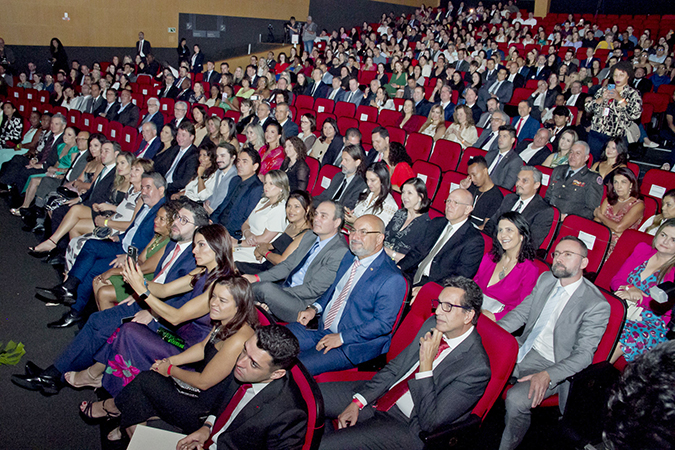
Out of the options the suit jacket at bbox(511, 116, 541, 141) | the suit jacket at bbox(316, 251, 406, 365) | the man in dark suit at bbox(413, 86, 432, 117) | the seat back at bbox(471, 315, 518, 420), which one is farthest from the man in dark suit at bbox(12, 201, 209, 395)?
the man in dark suit at bbox(413, 86, 432, 117)

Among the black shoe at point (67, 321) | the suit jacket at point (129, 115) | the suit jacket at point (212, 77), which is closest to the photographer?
the black shoe at point (67, 321)

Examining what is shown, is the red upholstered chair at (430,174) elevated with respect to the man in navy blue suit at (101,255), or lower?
elevated

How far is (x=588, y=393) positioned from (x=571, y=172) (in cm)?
250

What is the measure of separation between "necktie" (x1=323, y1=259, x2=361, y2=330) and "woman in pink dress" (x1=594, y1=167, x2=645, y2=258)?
214cm

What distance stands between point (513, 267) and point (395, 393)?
3.71 ft

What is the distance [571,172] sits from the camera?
155 inches

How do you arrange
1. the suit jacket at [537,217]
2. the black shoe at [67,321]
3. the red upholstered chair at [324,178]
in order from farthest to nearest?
the red upholstered chair at [324,178] → the suit jacket at [537,217] → the black shoe at [67,321]

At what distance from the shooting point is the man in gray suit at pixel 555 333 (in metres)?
2.01

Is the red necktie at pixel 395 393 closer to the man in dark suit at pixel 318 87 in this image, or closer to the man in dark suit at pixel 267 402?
the man in dark suit at pixel 267 402

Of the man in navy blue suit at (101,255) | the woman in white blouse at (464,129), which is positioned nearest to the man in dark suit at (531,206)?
the woman in white blouse at (464,129)

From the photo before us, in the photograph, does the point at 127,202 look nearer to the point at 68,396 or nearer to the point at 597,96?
the point at 68,396

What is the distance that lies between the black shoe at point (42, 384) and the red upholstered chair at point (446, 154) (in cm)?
394

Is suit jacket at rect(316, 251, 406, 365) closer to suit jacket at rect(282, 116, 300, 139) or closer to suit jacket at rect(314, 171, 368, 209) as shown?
suit jacket at rect(314, 171, 368, 209)

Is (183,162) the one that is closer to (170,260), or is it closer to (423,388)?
(170,260)
